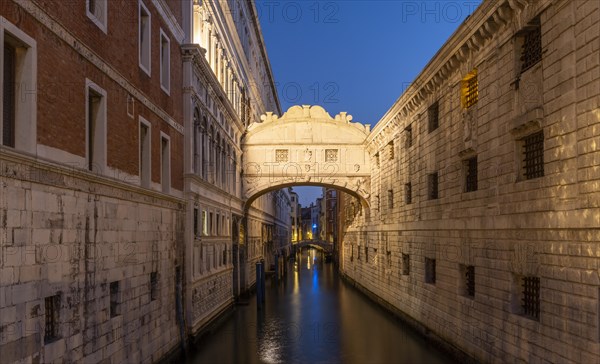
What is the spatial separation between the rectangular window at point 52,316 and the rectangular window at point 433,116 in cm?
1248

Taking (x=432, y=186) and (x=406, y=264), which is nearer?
(x=432, y=186)

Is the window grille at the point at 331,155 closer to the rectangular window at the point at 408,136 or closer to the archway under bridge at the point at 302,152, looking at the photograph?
the archway under bridge at the point at 302,152

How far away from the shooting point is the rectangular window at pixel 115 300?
434 inches

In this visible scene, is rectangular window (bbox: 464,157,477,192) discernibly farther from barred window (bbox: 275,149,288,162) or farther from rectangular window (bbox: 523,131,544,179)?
barred window (bbox: 275,149,288,162)

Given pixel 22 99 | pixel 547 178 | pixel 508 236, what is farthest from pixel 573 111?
pixel 22 99

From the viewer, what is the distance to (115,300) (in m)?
11.1

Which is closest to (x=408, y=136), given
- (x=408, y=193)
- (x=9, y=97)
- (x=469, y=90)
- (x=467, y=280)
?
(x=408, y=193)

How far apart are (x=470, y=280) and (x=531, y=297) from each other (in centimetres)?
343

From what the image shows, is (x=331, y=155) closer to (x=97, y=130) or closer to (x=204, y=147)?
(x=204, y=147)

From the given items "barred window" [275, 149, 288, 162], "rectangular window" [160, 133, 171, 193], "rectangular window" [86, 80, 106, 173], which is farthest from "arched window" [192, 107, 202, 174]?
"barred window" [275, 149, 288, 162]

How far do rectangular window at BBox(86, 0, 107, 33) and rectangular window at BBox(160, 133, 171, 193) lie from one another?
15.0ft

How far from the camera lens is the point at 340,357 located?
16484 mm

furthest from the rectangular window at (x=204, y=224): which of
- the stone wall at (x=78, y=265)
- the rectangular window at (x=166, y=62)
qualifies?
the rectangular window at (x=166, y=62)

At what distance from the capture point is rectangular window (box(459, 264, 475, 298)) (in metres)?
14.5
